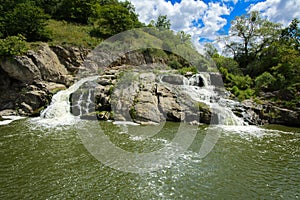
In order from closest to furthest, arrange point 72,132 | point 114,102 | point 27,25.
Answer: point 72,132, point 114,102, point 27,25

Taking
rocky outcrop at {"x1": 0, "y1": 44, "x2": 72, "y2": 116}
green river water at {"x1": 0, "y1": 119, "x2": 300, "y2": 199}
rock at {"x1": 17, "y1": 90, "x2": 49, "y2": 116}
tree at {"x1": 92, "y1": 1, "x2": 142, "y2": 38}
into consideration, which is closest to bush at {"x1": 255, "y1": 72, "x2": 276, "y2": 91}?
green river water at {"x1": 0, "y1": 119, "x2": 300, "y2": 199}

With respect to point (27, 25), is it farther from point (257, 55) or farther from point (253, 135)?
point (257, 55)

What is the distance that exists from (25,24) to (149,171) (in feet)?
81.1

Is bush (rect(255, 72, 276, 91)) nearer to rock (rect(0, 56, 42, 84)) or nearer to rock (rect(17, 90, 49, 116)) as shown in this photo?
rock (rect(17, 90, 49, 116))

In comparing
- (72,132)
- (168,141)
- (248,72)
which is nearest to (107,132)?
(72,132)

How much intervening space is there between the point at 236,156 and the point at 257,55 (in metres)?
26.1

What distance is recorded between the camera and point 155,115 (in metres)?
14.7

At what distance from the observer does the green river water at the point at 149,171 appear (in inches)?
241

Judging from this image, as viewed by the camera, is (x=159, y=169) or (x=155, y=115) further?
(x=155, y=115)

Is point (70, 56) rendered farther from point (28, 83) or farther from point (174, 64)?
point (174, 64)

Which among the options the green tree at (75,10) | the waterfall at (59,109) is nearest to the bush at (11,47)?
the waterfall at (59,109)

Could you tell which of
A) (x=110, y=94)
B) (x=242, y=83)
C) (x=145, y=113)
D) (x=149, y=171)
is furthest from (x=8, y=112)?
(x=242, y=83)

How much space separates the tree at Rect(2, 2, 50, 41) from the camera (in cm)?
2338

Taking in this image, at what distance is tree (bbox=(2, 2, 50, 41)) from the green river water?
16.1m
